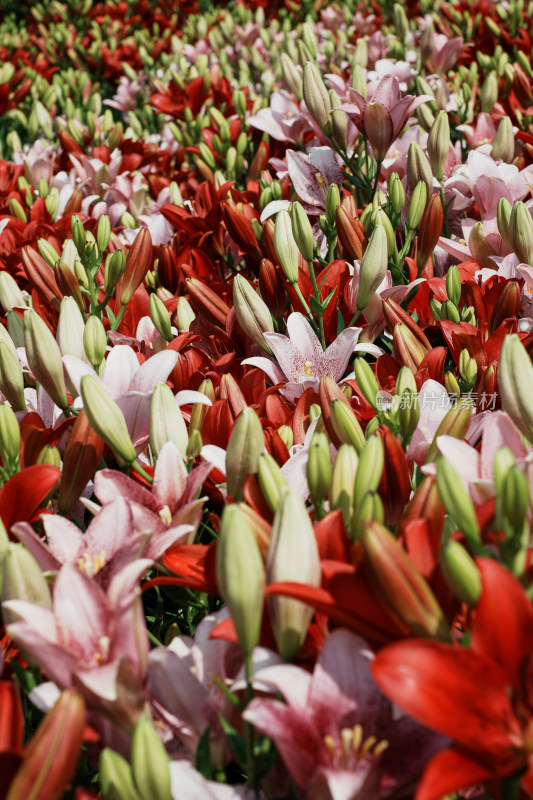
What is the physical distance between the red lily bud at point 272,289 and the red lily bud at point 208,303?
4.0 inches

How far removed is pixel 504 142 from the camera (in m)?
2.26

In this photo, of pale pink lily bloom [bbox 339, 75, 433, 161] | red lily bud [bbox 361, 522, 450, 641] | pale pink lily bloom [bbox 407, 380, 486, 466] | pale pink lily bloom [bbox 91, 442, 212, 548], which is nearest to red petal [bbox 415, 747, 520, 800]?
red lily bud [bbox 361, 522, 450, 641]

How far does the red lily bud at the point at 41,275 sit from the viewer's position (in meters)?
1.82

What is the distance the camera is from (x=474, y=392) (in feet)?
4.86

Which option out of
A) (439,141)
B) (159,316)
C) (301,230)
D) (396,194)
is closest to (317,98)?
(439,141)

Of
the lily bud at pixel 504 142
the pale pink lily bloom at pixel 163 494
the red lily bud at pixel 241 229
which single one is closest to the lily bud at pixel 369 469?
the pale pink lily bloom at pixel 163 494

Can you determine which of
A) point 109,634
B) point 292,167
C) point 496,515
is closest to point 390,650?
point 496,515

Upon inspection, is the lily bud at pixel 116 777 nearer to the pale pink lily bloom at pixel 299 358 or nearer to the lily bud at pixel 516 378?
the lily bud at pixel 516 378

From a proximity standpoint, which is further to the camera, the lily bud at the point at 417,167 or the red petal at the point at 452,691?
the lily bud at the point at 417,167

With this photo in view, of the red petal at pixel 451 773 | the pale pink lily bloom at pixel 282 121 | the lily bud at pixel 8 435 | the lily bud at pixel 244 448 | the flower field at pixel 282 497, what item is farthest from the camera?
the pale pink lily bloom at pixel 282 121

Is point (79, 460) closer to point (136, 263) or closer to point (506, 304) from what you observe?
point (136, 263)

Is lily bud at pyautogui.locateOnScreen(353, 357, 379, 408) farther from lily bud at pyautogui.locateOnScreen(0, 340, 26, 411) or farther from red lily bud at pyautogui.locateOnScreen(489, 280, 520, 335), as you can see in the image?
lily bud at pyautogui.locateOnScreen(0, 340, 26, 411)

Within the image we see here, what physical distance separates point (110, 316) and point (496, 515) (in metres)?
1.25

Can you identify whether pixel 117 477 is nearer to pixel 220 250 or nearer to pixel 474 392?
pixel 474 392
